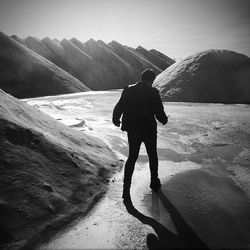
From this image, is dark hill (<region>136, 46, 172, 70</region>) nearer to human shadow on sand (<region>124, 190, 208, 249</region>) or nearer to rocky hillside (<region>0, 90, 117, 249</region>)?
rocky hillside (<region>0, 90, 117, 249</region>)

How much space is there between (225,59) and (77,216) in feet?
49.1

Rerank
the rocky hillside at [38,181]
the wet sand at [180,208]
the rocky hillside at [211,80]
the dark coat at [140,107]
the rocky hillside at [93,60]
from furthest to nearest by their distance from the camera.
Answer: the rocky hillside at [93,60], the rocky hillside at [211,80], the dark coat at [140,107], the rocky hillside at [38,181], the wet sand at [180,208]

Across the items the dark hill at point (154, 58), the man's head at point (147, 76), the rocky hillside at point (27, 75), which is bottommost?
the rocky hillside at point (27, 75)

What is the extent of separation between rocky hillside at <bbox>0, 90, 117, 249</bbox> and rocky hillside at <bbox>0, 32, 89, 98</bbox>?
26.0m

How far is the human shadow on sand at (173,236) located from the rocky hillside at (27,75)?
27543mm

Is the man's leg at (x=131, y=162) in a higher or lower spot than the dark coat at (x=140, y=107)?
lower

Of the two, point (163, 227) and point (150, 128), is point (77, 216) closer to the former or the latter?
point (163, 227)

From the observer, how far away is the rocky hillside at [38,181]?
265 centimetres

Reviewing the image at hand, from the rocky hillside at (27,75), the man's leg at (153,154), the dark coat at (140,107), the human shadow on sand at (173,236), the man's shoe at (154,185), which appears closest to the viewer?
the human shadow on sand at (173,236)

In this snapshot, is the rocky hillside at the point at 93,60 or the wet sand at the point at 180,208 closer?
the wet sand at the point at 180,208

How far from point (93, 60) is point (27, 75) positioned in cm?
3023

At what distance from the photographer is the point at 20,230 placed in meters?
2.57

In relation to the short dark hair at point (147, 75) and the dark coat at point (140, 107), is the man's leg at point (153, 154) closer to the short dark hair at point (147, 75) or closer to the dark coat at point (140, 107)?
the dark coat at point (140, 107)

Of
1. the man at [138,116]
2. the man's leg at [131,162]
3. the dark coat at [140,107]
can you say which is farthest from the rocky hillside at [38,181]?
the dark coat at [140,107]
